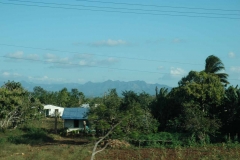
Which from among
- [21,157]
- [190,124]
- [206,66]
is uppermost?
[206,66]

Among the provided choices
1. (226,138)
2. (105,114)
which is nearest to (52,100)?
(105,114)

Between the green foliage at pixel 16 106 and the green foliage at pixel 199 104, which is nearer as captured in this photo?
the green foliage at pixel 199 104

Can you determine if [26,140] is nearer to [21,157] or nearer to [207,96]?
[21,157]

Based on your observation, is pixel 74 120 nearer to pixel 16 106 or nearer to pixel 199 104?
pixel 16 106

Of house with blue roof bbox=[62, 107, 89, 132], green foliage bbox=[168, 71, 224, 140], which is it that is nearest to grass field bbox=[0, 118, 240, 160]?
green foliage bbox=[168, 71, 224, 140]

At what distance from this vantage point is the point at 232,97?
88.0ft

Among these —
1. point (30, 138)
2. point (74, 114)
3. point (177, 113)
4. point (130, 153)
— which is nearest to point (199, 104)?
point (177, 113)

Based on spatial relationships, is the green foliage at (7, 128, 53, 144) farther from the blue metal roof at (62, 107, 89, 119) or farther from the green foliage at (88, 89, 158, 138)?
the blue metal roof at (62, 107, 89, 119)

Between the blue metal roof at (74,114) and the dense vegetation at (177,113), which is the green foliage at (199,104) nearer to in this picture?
the dense vegetation at (177,113)

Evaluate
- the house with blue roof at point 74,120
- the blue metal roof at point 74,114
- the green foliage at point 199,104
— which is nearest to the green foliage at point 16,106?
the blue metal roof at point 74,114

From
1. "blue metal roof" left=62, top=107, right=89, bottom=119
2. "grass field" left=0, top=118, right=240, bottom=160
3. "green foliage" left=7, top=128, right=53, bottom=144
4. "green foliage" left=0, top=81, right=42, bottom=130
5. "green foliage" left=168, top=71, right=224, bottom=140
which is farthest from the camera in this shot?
"blue metal roof" left=62, top=107, right=89, bottom=119

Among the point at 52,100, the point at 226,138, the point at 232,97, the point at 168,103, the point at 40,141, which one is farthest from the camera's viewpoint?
the point at 52,100

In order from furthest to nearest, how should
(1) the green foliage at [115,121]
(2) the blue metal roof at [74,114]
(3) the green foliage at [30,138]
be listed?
1. (2) the blue metal roof at [74,114]
2. (3) the green foliage at [30,138]
3. (1) the green foliage at [115,121]

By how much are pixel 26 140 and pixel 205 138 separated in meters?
14.2
